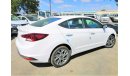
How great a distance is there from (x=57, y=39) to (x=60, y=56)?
0.51 metres

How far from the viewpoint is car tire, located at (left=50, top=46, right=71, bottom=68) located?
3.89 meters

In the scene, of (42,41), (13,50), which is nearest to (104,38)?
(42,41)

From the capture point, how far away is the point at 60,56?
4047mm

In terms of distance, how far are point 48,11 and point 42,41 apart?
29.8 feet

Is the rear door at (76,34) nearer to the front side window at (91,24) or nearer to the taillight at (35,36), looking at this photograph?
the front side window at (91,24)

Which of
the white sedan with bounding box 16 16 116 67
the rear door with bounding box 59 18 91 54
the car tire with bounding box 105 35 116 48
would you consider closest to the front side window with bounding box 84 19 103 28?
the white sedan with bounding box 16 16 116 67

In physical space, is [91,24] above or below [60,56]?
above

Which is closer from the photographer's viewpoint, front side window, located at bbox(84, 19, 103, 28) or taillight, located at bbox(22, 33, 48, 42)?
taillight, located at bbox(22, 33, 48, 42)

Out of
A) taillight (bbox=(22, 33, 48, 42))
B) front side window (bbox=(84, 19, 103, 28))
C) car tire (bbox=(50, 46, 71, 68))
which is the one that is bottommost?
car tire (bbox=(50, 46, 71, 68))

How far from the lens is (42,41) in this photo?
3609 millimetres

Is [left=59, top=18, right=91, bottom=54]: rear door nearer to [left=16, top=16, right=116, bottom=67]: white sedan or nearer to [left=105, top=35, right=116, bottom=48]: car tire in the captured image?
[left=16, top=16, right=116, bottom=67]: white sedan

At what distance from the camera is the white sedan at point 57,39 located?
362 cm

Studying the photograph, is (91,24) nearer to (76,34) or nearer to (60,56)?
(76,34)

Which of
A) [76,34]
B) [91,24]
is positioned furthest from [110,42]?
[76,34]
